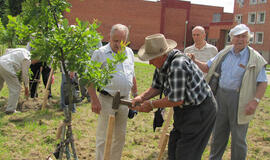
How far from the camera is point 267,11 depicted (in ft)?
101

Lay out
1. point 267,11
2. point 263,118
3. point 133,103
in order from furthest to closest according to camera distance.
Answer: point 267,11
point 263,118
point 133,103

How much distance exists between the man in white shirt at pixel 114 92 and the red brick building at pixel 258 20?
30.8 metres

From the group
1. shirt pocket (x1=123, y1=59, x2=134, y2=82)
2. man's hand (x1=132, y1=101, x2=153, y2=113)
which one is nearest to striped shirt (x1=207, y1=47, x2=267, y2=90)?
shirt pocket (x1=123, y1=59, x2=134, y2=82)

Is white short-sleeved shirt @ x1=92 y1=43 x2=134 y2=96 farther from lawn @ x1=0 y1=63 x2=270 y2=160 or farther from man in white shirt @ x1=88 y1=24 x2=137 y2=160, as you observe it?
lawn @ x1=0 y1=63 x2=270 y2=160

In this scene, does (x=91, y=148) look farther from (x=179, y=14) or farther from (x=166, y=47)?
(x=179, y=14)

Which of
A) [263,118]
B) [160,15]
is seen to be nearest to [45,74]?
[263,118]

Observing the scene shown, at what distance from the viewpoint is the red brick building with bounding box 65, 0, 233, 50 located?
120 feet

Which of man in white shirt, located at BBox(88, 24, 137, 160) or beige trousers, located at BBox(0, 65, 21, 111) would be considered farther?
beige trousers, located at BBox(0, 65, 21, 111)

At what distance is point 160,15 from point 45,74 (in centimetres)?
3556

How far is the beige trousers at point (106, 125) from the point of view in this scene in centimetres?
333

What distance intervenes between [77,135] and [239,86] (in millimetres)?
3056

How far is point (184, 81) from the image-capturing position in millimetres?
2348

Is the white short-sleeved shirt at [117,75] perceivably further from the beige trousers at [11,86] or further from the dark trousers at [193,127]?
the beige trousers at [11,86]

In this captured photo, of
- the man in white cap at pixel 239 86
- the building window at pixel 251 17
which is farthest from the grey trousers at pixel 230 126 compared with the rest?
the building window at pixel 251 17
